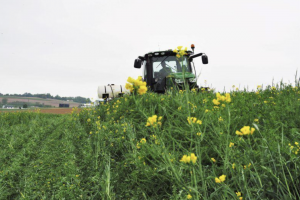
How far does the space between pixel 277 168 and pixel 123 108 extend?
3.35m

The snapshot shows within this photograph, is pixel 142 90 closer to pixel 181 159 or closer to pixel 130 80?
pixel 130 80

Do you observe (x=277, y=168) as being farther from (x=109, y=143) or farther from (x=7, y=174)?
(x=7, y=174)

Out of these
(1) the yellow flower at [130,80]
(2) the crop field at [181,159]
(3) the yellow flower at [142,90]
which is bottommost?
(2) the crop field at [181,159]

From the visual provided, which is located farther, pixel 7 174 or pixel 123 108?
pixel 123 108

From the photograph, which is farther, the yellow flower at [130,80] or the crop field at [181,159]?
the crop field at [181,159]

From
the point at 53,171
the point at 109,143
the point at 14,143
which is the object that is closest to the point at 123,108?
the point at 109,143

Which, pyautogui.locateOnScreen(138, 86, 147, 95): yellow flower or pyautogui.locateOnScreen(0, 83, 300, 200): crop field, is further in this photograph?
pyautogui.locateOnScreen(0, 83, 300, 200): crop field

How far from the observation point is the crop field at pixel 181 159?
5.00 feet

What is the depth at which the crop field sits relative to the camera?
5.00 feet

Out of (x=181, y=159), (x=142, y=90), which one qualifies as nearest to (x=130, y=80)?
(x=142, y=90)

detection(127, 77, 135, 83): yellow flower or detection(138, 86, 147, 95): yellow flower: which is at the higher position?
detection(127, 77, 135, 83): yellow flower

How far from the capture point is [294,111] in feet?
9.51

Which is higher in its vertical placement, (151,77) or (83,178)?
(151,77)

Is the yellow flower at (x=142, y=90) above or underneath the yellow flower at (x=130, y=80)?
underneath
